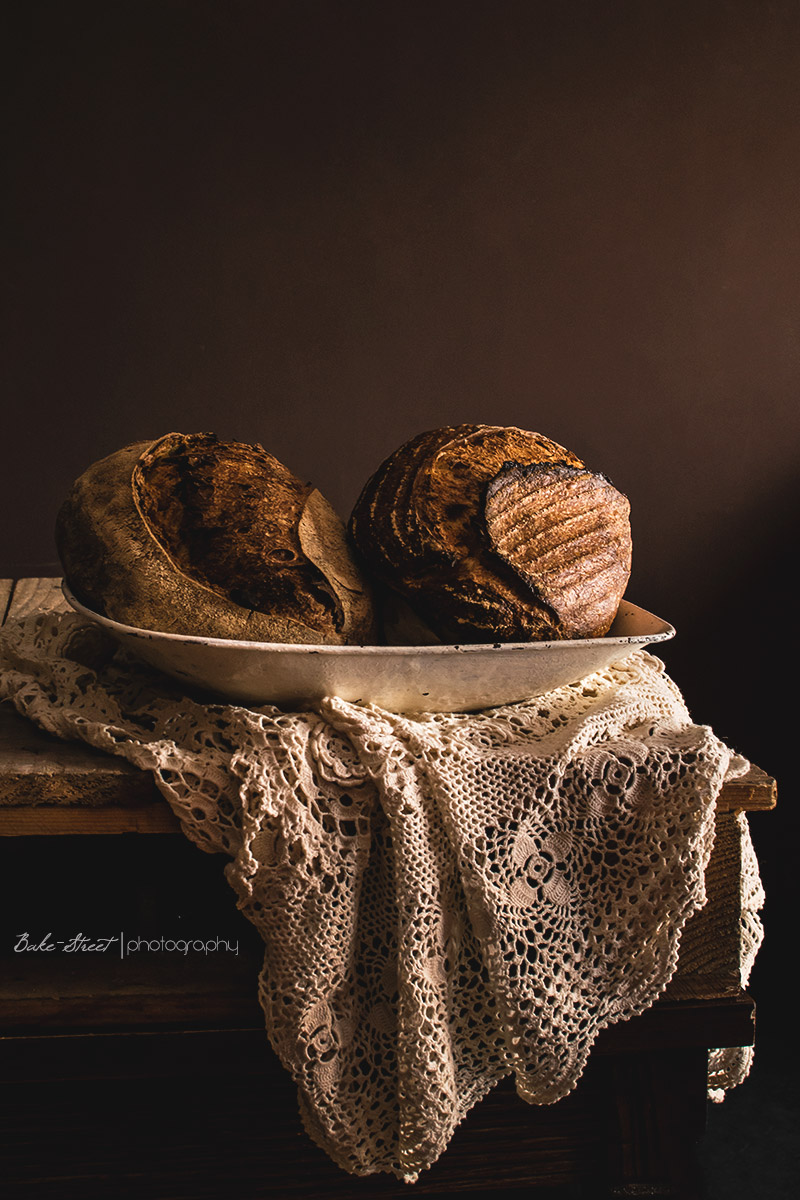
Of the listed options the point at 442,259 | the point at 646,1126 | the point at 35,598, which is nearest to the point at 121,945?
the point at 646,1126

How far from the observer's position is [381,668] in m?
0.65

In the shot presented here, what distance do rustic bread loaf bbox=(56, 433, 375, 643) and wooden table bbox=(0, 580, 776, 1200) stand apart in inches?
5.1

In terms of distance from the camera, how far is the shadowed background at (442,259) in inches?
72.3

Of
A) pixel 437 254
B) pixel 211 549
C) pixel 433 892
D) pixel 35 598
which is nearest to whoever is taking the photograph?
pixel 433 892

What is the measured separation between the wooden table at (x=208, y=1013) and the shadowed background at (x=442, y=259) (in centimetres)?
134

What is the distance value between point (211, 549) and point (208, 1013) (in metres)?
0.34

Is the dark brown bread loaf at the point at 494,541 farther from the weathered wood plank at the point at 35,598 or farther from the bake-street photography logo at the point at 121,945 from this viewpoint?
the weathered wood plank at the point at 35,598

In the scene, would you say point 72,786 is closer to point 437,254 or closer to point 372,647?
point 372,647

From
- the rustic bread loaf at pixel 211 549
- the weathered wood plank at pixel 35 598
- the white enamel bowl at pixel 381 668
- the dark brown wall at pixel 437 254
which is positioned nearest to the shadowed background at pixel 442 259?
the dark brown wall at pixel 437 254

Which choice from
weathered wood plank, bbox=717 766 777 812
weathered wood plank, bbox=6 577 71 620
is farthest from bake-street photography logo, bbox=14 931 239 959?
weathered wood plank, bbox=6 577 71 620

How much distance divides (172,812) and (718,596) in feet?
5.38

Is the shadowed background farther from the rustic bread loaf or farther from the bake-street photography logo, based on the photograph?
the bake-street photography logo

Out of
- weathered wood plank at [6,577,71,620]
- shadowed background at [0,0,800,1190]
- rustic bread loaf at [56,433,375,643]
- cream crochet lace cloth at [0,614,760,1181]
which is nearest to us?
cream crochet lace cloth at [0,614,760,1181]

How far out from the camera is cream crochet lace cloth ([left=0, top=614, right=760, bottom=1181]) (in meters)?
0.60
